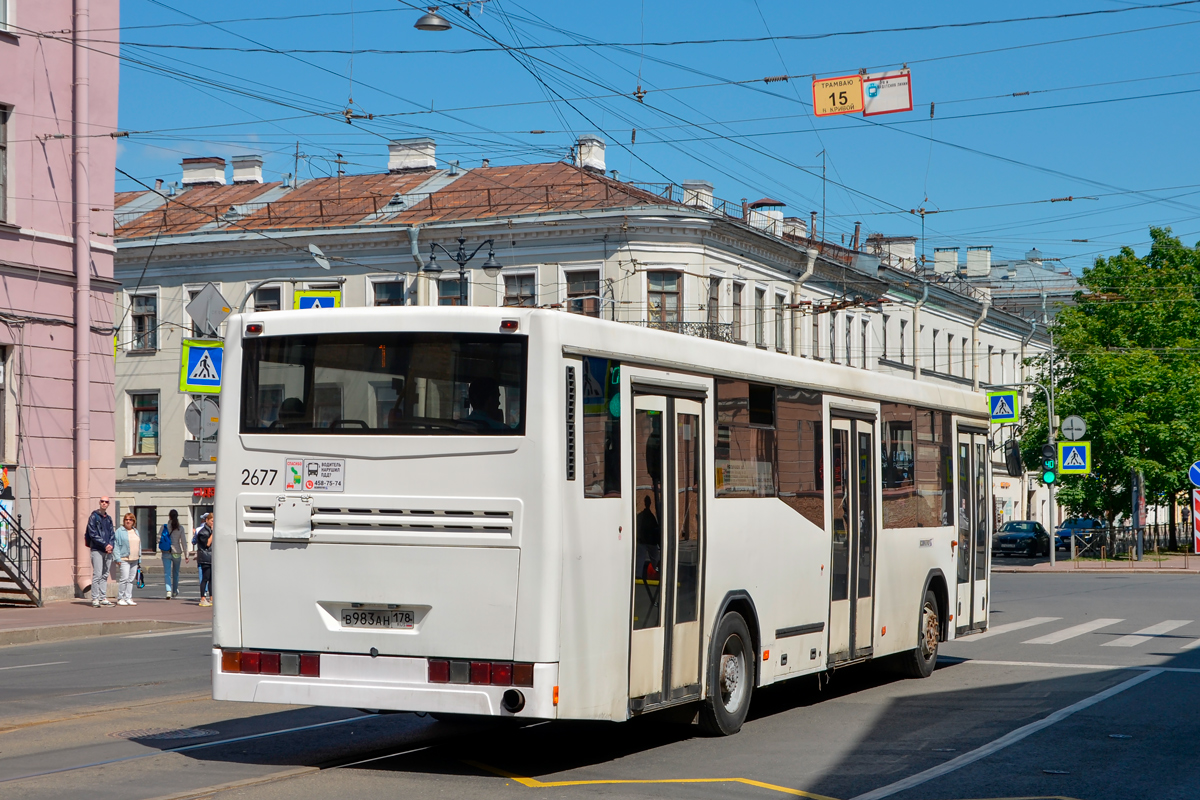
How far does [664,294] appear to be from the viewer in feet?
150

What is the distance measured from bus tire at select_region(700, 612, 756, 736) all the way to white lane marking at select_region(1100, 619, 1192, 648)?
8829mm

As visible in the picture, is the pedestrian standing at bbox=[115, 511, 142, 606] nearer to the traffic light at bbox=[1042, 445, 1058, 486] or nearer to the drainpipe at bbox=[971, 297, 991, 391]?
the traffic light at bbox=[1042, 445, 1058, 486]

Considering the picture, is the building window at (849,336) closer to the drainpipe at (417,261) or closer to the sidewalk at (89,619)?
the drainpipe at (417,261)

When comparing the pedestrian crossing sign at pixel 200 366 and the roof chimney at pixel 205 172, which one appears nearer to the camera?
the pedestrian crossing sign at pixel 200 366

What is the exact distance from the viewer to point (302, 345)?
30.4 ft

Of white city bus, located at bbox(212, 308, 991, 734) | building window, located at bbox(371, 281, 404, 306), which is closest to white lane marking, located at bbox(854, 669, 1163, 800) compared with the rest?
white city bus, located at bbox(212, 308, 991, 734)

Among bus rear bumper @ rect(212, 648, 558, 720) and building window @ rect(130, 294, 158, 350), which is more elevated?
building window @ rect(130, 294, 158, 350)

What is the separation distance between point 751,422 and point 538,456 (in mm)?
2827

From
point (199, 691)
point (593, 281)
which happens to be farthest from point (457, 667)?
point (593, 281)

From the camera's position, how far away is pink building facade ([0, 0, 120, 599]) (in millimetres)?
25984

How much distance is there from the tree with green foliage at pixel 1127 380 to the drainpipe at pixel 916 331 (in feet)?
16.4

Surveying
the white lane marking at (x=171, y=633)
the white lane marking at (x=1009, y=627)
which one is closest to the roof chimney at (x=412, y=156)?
the white lane marking at (x=171, y=633)

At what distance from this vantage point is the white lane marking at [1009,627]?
19.3m

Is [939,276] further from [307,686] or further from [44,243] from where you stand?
[307,686]
